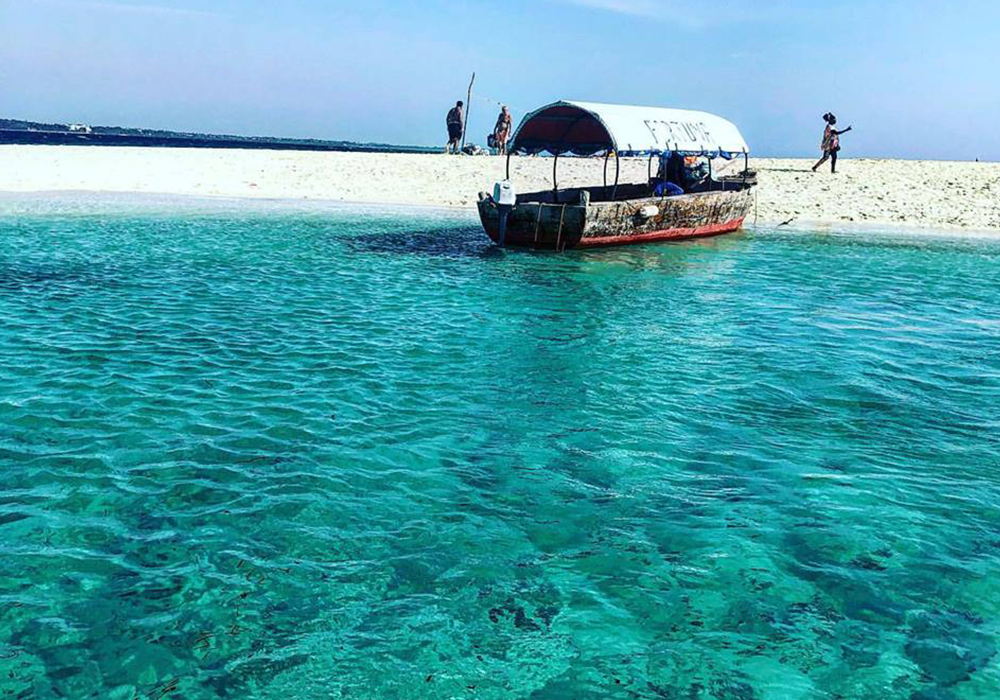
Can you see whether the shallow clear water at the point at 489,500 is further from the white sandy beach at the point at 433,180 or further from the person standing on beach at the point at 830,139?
the person standing on beach at the point at 830,139

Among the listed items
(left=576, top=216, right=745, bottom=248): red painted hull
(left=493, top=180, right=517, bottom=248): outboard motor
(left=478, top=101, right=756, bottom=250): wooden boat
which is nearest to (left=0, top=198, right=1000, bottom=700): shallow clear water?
(left=493, top=180, right=517, bottom=248): outboard motor

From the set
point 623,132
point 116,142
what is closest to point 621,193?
point 623,132

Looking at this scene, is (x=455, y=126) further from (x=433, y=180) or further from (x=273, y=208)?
(x=273, y=208)

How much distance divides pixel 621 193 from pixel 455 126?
66.0 ft

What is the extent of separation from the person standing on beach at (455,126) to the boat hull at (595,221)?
22.7 metres

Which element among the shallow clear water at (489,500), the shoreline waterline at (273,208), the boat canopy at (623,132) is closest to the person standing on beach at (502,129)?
the shoreline waterline at (273,208)

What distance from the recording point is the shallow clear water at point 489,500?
5.55 m

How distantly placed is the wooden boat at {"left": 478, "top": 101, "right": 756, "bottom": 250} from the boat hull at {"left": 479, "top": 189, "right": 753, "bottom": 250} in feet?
0.10

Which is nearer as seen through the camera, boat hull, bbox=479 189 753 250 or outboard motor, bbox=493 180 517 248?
outboard motor, bbox=493 180 517 248

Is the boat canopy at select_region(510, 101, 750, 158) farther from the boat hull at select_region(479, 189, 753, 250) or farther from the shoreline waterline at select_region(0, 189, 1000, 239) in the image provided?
the shoreline waterline at select_region(0, 189, 1000, 239)

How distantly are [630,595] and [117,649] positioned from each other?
3.84 meters

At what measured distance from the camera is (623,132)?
80.4 ft

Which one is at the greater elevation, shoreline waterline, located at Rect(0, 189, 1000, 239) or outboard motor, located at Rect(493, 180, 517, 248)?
outboard motor, located at Rect(493, 180, 517, 248)

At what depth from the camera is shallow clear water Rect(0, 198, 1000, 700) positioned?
555 cm
